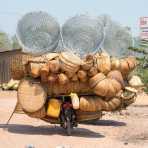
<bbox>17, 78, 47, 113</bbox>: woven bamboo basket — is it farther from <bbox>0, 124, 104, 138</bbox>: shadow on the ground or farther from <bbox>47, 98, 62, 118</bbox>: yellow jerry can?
<bbox>0, 124, 104, 138</bbox>: shadow on the ground

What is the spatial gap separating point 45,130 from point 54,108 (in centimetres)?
131

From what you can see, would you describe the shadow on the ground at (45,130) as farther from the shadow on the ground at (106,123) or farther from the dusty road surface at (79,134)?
the shadow on the ground at (106,123)

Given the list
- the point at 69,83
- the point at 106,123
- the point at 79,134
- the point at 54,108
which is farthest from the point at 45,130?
the point at 106,123

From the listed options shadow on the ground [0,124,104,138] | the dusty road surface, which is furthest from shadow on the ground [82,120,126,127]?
shadow on the ground [0,124,104,138]

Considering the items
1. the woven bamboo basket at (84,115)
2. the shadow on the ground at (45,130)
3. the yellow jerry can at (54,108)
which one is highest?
the yellow jerry can at (54,108)

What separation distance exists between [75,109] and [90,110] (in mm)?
416

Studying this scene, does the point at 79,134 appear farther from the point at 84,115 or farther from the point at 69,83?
the point at 69,83

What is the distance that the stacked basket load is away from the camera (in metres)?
15.2


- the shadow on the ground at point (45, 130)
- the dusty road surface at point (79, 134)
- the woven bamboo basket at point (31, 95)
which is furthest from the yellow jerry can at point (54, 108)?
the shadow on the ground at point (45, 130)

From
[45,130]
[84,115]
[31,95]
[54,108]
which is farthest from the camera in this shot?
[45,130]

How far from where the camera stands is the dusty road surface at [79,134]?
13836 mm

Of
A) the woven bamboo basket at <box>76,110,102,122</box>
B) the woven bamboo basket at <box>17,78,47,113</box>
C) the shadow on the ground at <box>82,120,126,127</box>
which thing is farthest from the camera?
the shadow on the ground at <box>82,120,126,127</box>

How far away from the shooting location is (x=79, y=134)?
52.4 feet

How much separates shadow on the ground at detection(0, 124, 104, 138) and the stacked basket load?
0.51 metres
